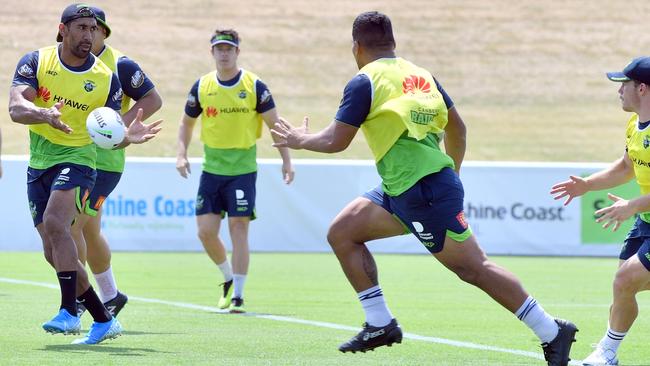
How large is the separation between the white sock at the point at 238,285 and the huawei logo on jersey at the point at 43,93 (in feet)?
12.4

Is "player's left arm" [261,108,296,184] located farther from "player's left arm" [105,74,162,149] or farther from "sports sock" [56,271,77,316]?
"sports sock" [56,271,77,316]

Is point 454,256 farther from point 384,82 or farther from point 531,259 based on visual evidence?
point 531,259

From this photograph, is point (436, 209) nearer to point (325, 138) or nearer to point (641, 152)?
point (325, 138)

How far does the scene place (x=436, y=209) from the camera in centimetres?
761

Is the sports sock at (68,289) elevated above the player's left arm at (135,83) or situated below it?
below

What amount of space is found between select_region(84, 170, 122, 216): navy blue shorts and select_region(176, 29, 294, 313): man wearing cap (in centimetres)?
229

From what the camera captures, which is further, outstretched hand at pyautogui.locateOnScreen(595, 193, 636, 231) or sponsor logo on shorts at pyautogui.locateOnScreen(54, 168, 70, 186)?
sponsor logo on shorts at pyautogui.locateOnScreen(54, 168, 70, 186)

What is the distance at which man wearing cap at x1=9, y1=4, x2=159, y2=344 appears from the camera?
8.74 metres

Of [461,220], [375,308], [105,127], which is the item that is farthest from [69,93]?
[461,220]

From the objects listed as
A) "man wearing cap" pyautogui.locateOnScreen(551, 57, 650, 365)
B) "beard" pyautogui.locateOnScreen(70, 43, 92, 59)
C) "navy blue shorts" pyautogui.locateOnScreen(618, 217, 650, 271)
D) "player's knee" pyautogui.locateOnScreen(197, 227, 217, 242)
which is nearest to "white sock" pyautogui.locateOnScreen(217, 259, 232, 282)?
"player's knee" pyautogui.locateOnScreen(197, 227, 217, 242)

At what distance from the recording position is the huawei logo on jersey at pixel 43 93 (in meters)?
8.98

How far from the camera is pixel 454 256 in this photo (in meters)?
7.57

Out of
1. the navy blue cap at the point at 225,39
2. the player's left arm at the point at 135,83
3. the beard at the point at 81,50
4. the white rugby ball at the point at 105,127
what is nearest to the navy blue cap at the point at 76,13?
the beard at the point at 81,50

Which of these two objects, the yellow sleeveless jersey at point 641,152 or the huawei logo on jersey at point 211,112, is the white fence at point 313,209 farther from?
the yellow sleeveless jersey at point 641,152
